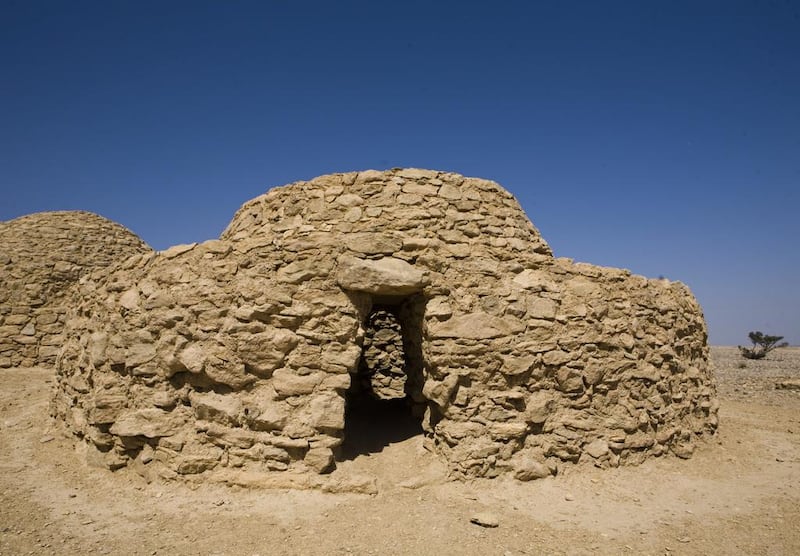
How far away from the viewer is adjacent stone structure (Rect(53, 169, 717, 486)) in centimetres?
578

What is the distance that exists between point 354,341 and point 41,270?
1042 centimetres

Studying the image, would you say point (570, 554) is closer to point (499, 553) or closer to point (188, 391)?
point (499, 553)

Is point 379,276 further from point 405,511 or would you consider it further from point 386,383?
point 386,383

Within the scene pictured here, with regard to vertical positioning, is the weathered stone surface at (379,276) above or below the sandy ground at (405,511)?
above

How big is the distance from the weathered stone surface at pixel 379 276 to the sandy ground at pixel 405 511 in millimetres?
2204

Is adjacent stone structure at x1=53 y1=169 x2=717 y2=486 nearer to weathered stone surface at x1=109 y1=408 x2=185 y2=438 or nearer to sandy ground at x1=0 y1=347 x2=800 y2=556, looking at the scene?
weathered stone surface at x1=109 y1=408 x2=185 y2=438

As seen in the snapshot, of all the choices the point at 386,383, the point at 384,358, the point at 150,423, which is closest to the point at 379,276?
the point at 150,423

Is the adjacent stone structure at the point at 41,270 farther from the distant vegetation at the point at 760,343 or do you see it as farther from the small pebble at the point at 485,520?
the distant vegetation at the point at 760,343

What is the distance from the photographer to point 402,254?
6262mm

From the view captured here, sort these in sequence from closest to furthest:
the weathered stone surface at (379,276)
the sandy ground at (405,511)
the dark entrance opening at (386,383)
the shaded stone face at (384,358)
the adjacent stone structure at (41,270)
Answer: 1. the sandy ground at (405,511)
2. the weathered stone surface at (379,276)
3. the dark entrance opening at (386,383)
4. the shaded stone face at (384,358)
5. the adjacent stone structure at (41,270)

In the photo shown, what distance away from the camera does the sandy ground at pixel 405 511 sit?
4.52 metres

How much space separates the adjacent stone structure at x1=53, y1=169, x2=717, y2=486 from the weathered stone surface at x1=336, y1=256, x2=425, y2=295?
2cm

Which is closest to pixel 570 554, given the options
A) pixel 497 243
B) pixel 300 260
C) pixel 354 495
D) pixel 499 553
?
pixel 499 553

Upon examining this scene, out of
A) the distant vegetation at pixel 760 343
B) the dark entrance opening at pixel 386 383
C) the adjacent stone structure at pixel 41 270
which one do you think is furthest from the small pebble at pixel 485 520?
the distant vegetation at pixel 760 343
